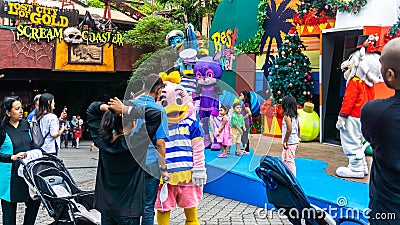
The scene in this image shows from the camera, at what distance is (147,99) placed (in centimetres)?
318

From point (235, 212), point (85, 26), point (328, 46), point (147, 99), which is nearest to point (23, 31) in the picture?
point (85, 26)

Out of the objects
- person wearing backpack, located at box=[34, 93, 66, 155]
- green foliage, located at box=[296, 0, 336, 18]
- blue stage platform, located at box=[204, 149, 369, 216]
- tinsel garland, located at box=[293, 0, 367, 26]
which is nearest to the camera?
blue stage platform, located at box=[204, 149, 369, 216]

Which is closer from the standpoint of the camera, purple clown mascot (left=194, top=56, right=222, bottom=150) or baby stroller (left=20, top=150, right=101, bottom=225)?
baby stroller (left=20, top=150, right=101, bottom=225)

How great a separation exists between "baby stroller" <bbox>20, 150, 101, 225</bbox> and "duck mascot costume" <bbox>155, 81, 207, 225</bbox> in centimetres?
67

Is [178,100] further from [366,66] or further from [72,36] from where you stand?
[72,36]

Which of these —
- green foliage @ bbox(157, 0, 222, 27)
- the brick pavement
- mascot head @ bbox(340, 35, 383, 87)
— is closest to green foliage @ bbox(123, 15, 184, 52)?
green foliage @ bbox(157, 0, 222, 27)

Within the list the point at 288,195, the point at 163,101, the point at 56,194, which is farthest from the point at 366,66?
the point at 56,194

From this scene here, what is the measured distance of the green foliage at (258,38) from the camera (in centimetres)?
1091

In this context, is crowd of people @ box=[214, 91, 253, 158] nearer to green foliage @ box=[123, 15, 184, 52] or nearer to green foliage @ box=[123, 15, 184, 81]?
green foliage @ box=[123, 15, 184, 81]

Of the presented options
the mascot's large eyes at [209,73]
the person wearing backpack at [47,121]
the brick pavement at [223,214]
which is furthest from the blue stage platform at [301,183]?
the person wearing backpack at [47,121]

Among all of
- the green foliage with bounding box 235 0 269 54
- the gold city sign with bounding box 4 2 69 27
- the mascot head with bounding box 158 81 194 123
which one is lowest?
the mascot head with bounding box 158 81 194 123

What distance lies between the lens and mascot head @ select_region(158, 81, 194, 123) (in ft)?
12.0

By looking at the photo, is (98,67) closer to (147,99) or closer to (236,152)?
(236,152)

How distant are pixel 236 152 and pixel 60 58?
428 inches
